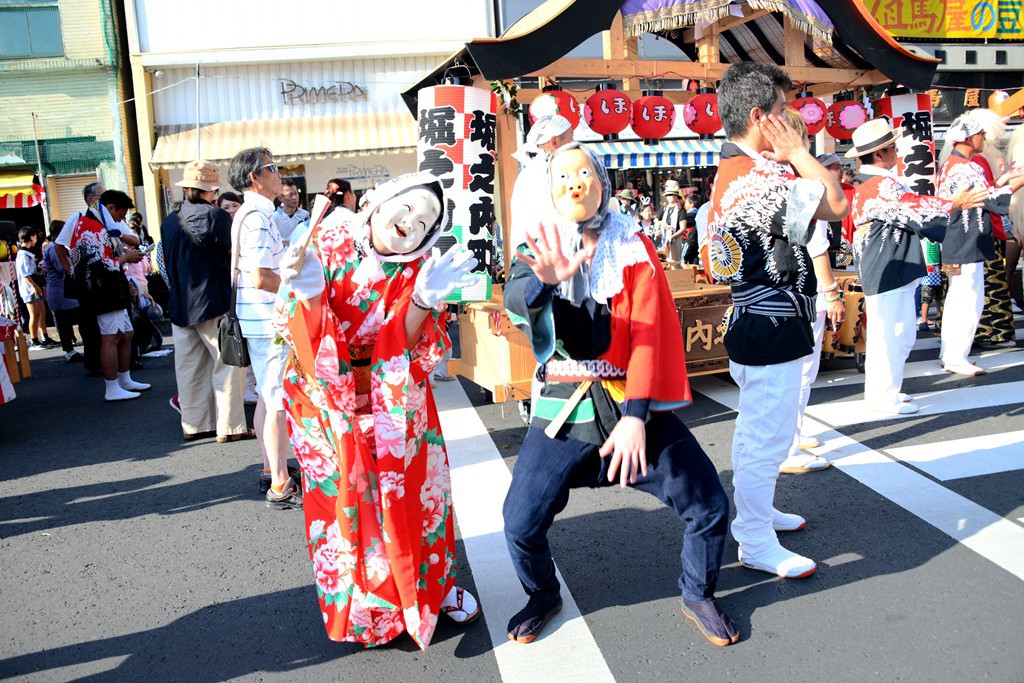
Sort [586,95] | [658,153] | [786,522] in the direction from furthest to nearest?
[658,153], [586,95], [786,522]

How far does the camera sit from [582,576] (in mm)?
3326

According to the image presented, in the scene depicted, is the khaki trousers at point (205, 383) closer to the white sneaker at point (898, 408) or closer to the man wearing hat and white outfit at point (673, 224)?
the white sneaker at point (898, 408)

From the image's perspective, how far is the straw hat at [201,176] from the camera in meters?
5.16

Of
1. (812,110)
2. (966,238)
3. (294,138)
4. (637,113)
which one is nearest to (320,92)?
(294,138)

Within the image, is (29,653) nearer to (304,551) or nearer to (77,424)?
(304,551)

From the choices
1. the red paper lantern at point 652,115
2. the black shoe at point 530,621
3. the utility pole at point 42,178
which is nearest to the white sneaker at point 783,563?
the black shoe at point 530,621

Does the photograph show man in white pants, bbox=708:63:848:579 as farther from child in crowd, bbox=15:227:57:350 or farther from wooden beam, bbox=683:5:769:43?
child in crowd, bbox=15:227:57:350

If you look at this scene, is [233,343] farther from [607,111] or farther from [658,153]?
[658,153]

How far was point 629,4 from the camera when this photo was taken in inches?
308

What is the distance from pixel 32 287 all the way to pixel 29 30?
25.9 feet

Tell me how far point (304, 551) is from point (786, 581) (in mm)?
2178

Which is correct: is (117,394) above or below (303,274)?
below

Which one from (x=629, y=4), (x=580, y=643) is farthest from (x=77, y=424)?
(x=629, y=4)

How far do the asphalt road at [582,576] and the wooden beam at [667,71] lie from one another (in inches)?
149
